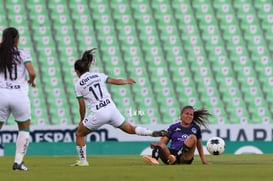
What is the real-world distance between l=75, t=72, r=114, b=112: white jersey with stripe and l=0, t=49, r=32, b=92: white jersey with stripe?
2035 mm

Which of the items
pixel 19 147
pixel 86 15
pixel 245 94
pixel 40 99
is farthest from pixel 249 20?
pixel 19 147

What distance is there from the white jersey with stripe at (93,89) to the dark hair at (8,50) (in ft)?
6.96

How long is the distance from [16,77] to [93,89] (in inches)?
85.8

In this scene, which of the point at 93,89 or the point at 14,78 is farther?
the point at 93,89

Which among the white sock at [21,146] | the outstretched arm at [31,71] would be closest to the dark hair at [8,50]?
the outstretched arm at [31,71]

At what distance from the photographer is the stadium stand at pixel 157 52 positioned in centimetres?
2406

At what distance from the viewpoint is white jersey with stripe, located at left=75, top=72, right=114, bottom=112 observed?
40.5 feet

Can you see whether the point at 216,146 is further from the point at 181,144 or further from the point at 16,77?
the point at 16,77

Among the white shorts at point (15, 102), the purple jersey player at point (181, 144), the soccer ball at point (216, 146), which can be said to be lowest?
the soccer ball at point (216, 146)

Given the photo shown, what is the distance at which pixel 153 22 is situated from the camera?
1043 inches

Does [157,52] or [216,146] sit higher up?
[157,52]

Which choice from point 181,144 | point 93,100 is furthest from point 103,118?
point 181,144

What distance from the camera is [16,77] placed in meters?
10.4

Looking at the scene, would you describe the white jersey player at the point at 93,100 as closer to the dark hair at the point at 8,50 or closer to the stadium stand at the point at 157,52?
the dark hair at the point at 8,50
